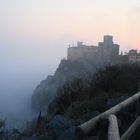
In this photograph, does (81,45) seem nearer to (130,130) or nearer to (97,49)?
(97,49)

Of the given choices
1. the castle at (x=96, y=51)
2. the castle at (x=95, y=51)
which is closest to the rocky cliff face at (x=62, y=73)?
the castle at (x=95, y=51)

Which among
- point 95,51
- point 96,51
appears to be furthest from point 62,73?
point 95,51

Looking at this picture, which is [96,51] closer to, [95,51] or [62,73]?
[95,51]

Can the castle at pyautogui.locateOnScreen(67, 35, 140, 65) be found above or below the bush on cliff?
below

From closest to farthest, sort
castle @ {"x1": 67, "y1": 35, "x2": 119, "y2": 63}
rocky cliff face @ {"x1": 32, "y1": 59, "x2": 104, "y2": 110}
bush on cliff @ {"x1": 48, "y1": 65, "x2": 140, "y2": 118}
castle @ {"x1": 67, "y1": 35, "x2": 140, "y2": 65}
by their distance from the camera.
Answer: bush on cliff @ {"x1": 48, "y1": 65, "x2": 140, "y2": 118}
rocky cliff face @ {"x1": 32, "y1": 59, "x2": 104, "y2": 110}
castle @ {"x1": 67, "y1": 35, "x2": 140, "y2": 65}
castle @ {"x1": 67, "y1": 35, "x2": 119, "y2": 63}

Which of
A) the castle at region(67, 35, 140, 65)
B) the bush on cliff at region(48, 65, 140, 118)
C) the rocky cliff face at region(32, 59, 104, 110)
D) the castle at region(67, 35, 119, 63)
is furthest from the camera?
the castle at region(67, 35, 119, 63)

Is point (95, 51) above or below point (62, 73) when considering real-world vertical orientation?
above

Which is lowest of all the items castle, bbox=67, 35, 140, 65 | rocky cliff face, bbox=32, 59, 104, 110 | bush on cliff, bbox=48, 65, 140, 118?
rocky cliff face, bbox=32, 59, 104, 110

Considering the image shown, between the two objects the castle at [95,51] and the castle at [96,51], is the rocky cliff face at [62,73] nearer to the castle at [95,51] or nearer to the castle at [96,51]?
the castle at [95,51]

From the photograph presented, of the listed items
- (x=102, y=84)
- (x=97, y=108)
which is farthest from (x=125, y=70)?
(x=97, y=108)

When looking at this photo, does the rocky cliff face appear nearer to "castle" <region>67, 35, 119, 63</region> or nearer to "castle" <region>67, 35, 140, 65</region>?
"castle" <region>67, 35, 140, 65</region>

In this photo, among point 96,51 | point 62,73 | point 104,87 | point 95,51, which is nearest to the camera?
point 104,87

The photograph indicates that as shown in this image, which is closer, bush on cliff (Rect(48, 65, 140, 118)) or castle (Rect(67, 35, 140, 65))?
bush on cliff (Rect(48, 65, 140, 118))

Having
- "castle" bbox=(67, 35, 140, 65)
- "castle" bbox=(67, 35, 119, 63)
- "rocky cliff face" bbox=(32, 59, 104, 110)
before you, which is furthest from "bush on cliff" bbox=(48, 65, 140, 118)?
"castle" bbox=(67, 35, 119, 63)
